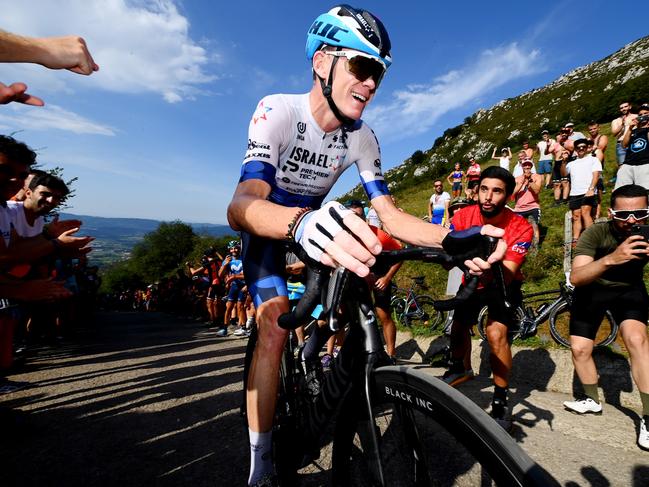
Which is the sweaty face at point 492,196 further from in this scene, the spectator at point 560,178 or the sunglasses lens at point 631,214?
the spectator at point 560,178

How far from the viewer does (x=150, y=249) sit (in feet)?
310

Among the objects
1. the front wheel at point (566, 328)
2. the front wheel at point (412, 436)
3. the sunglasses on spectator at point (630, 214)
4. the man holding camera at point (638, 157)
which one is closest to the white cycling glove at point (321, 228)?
the front wheel at point (412, 436)

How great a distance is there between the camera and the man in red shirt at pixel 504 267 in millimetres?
3428

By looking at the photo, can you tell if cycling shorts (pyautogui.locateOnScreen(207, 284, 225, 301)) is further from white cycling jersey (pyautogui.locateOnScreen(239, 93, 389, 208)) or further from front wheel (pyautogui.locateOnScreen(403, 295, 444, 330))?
white cycling jersey (pyautogui.locateOnScreen(239, 93, 389, 208))

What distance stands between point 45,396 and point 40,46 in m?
4.93

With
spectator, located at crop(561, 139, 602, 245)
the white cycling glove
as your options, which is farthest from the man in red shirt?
spectator, located at crop(561, 139, 602, 245)

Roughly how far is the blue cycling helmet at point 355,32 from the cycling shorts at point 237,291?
8.45 m

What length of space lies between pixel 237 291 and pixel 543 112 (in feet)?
271

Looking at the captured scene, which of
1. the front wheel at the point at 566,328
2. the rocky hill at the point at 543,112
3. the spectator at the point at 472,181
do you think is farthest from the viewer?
the rocky hill at the point at 543,112

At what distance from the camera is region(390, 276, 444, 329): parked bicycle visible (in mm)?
9332

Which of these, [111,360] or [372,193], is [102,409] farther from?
[372,193]

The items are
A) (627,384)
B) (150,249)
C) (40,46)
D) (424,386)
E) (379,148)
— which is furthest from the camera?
(150,249)

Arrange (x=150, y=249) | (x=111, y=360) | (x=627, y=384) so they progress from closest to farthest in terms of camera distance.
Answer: (x=627, y=384)
(x=111, y=360)
(x=150, y=249)

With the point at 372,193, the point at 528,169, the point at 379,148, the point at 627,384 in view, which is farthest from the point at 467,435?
the point at 528,169
